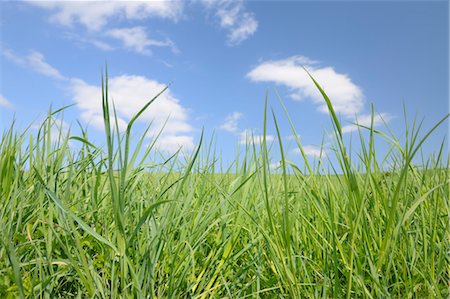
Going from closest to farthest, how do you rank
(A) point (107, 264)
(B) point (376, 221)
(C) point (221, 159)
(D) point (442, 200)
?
(A) point (107, 264), (B) point (376, 221), (D) point (442, 200), (C) point (221, 159)

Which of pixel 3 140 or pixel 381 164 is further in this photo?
pixel 3 140

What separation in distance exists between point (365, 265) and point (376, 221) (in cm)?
24

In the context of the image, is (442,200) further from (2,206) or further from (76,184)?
(2,206)

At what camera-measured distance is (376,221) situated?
1.58 meters

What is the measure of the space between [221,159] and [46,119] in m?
1.00

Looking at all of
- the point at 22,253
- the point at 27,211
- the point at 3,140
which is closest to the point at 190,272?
the point at 22,253

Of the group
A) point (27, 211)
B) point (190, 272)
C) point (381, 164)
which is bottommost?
point (190, 272)

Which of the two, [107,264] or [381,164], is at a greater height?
[381,164]

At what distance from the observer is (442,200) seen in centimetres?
171

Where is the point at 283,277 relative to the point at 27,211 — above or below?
below

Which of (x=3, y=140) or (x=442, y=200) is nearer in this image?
(x=442, y=200)

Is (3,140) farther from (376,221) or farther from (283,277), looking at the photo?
(376,221)

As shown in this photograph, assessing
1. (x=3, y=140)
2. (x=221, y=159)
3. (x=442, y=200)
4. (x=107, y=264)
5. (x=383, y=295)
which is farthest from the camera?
(x=221, y=159)

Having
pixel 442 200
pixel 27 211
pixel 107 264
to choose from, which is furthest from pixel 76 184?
pixel 442 200
